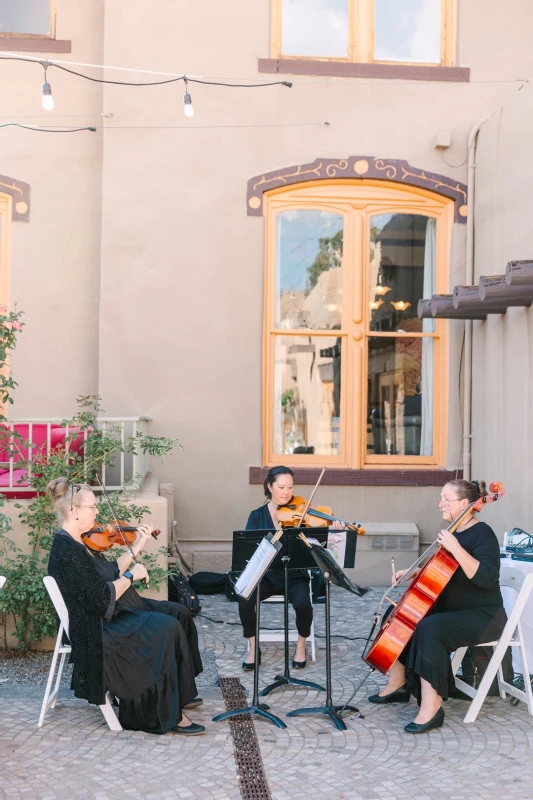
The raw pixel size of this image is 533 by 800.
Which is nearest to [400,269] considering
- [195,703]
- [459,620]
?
[459,620]

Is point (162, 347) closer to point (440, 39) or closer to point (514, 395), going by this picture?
point (514, 395)

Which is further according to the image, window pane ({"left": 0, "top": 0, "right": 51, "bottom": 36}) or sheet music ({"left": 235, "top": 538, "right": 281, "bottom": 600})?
window pane ({"left": 0, "top": 0, "right": 51, "bottom": 36})

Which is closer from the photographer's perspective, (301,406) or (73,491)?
(73,491)

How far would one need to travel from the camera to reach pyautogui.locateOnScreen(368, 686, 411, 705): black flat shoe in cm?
501

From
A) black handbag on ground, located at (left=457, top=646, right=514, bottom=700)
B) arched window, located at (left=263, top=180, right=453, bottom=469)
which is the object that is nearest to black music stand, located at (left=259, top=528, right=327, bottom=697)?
black handbag on ground, located at (left=457, top=646, right=514, bottom=700)

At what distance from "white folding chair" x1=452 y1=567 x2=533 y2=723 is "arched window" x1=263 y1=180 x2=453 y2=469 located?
3.30 m

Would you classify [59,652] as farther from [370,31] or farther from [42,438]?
[370,31]

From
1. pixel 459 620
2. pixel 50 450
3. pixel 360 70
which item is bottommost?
pixel 459 620

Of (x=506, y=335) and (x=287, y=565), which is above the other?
(x=506, y=335)

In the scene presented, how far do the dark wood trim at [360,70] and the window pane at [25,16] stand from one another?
2031mm

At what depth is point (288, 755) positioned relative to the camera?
428cm

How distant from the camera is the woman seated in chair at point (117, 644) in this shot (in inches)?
178

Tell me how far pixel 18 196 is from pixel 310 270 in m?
2.74

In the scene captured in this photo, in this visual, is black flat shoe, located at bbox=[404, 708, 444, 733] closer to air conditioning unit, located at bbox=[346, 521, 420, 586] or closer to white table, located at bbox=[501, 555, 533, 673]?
white table, located at bbox=[501, 555, 533, 673]
